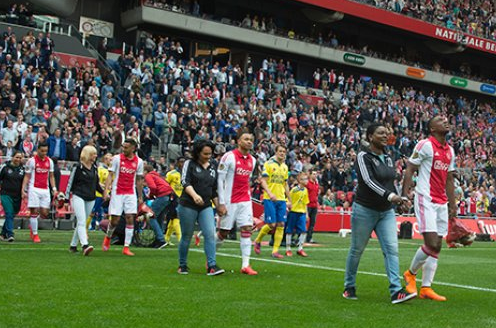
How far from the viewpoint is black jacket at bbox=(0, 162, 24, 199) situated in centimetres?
1549

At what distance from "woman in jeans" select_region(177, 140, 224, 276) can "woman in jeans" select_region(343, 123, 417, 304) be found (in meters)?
2.48

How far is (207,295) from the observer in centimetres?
835

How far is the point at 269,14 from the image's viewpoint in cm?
4306

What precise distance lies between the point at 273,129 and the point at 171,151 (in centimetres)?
647

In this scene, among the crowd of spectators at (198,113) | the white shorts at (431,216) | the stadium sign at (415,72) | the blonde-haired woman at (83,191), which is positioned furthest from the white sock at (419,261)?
the stadium sign at (415,72)

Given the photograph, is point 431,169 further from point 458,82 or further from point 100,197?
point 458,82

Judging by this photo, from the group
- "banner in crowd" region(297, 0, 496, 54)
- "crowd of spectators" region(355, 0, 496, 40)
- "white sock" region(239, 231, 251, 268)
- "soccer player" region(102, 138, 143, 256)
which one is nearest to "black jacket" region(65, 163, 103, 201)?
"soccer player" region(102, 138, 143, 256)

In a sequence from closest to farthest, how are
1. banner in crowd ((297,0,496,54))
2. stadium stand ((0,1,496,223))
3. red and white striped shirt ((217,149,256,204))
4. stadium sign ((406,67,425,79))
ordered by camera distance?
red and white striped shirt ((217,149,256,204)) < stadium stand ((0,1,496,223)) < banner in crowd ((297,0,496,54)) < stadium sign ((406,67,425,79))

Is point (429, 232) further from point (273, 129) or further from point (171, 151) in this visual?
point (273, 129)

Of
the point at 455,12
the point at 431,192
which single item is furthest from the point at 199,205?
the point at 455,12

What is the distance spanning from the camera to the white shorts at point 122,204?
13391 millimetres

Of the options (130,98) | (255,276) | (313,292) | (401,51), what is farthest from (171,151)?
(401,51)

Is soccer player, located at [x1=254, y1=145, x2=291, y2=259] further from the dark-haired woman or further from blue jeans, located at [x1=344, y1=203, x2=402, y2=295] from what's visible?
blue jeans, located at [x1=344, y1=203, x2=402, y2=295]

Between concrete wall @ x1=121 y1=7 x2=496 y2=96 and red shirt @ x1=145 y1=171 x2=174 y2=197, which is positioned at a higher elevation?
concrete wall @ x1=121 y1=7 x2=496 y2=96
